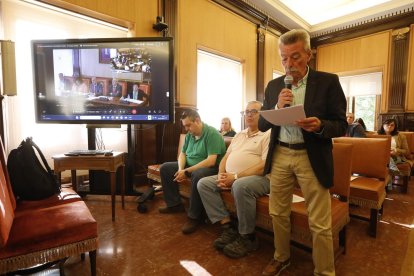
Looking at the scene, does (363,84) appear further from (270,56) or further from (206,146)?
(206,146)

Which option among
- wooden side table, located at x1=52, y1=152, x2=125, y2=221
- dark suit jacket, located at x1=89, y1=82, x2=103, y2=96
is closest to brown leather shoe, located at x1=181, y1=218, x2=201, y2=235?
wooden side table, located at x1=52, y1=152, x2=125, y2=221

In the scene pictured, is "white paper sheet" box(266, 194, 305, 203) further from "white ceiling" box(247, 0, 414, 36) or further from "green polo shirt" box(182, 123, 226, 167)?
"white ceiling" box(247, 0, 414, 36)

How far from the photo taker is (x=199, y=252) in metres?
1.85

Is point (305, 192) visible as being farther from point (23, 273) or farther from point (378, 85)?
point (378, 85)

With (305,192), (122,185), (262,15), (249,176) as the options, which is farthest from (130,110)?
(262,15)

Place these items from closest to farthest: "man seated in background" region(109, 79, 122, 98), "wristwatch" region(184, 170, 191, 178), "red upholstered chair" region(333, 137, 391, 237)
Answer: "red upholstered chair" region(333, 137, 391, 237) → "wristwatch" region(184, 170, 191, 178) → "man seated in background" region(109, 79, 122, 98)

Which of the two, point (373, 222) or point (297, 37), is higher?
point (297, 37)

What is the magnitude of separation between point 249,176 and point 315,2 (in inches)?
192

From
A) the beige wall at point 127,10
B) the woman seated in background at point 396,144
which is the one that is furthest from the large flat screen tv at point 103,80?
the woman seated in background at point 396,144

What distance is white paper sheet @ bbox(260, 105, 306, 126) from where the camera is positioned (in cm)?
115

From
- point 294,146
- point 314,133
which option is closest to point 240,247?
point 294,146

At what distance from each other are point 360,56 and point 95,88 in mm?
6242

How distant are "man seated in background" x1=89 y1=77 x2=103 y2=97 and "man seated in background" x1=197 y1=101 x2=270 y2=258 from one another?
1405mm

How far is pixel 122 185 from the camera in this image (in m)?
2.71
